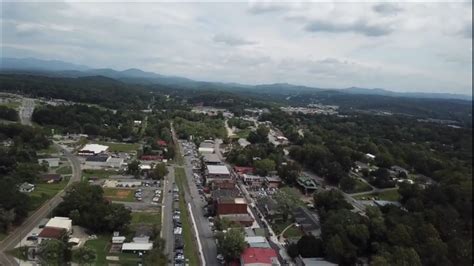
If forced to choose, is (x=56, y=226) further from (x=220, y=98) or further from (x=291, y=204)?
(x=220, y=98)

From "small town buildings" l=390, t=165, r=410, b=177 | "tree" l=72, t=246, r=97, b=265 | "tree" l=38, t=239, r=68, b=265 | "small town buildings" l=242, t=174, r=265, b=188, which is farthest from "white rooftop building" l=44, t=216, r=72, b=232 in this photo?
"small town buildings" l=390, t=165, r=410, b=177

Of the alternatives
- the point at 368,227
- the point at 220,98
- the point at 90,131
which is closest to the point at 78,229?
the point at 368,227

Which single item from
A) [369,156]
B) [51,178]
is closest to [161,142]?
[51,178]

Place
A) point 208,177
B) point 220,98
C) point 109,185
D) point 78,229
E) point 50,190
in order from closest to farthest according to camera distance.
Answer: point 78,229, point 50,190, point 109,185, point 208,177, point 220,98

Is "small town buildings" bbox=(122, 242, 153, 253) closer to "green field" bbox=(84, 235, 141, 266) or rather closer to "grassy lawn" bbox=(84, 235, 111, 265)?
"green field" bbox=(84, 235, 141, 266)

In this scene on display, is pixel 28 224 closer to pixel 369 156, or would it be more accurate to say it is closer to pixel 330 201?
pixel 330 201

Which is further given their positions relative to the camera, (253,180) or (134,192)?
(253,180)
